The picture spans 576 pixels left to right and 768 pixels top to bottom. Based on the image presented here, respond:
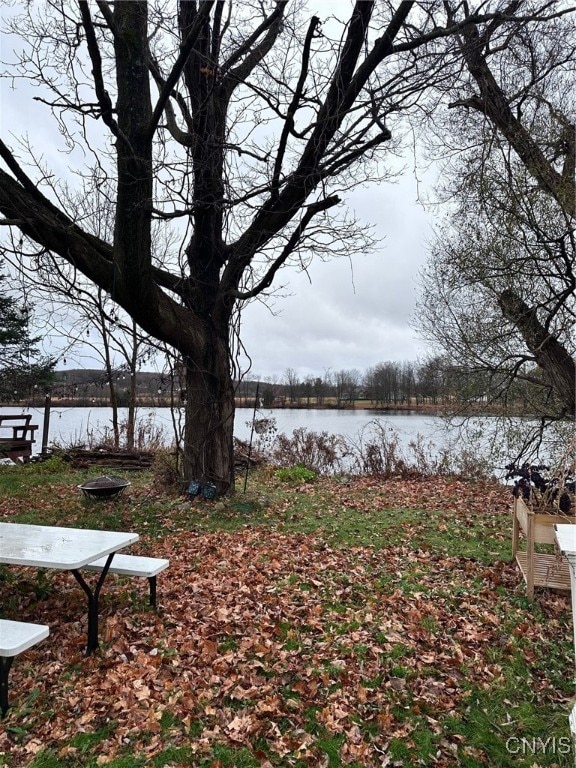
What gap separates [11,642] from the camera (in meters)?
2.55

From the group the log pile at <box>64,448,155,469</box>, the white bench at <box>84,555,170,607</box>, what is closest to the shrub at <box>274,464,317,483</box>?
the log pile at <box>64,448,155,469</box>

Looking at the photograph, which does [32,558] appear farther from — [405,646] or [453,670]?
[453,670]

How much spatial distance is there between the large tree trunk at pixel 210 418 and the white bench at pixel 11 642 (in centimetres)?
409

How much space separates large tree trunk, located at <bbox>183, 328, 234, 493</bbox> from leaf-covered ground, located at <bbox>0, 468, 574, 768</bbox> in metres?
1.58

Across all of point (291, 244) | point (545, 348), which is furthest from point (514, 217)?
point (291, 244)

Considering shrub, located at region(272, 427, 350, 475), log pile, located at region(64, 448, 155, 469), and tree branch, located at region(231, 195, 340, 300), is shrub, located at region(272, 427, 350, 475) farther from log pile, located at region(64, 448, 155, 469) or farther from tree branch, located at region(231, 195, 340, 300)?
tree branch, located at region(231, 195, 340, 300)

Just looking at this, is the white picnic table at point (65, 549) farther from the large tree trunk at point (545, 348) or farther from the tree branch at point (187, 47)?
the large tree trunk at point (545, 348)

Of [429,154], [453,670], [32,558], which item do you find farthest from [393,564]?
[429,154]

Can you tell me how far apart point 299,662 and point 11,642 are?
5.32ft

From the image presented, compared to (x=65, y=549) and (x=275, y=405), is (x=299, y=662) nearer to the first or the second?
(x=65, y=549)

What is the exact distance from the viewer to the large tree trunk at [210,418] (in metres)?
6.80

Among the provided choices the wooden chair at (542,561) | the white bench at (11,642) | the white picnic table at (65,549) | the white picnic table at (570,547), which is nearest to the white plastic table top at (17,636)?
the white bench at (11,642)

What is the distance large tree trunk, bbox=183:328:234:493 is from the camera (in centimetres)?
680

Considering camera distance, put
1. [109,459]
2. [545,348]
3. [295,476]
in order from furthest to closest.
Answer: [109,459] → [295,476] → [545,348]
